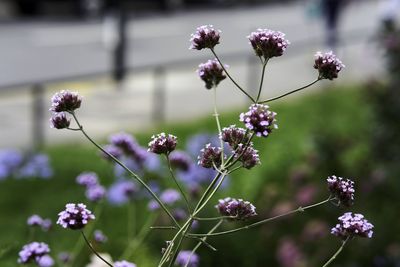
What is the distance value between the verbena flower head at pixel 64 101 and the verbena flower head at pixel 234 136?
0.26 metres

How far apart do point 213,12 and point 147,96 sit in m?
18.1

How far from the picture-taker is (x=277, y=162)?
7.08 meters

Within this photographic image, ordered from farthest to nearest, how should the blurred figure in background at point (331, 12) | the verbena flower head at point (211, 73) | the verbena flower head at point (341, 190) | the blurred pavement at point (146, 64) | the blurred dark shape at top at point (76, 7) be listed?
the blurred dark shape at top at point (76, 7) → the blurred figure in background at point (331, 12) → the blurred pavement at point (146, 64) → the verbena flower head at point (211, 73) → the verbena flower head at point (341, 190)

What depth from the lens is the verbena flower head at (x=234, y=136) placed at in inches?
59.2

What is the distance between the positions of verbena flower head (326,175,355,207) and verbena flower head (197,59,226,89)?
0.31 meters

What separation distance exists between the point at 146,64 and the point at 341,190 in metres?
16.2

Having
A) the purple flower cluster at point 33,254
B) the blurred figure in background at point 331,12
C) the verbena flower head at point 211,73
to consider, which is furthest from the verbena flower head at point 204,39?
the blurred figure in background at point 331,12

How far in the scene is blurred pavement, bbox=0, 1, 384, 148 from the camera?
1112 cm

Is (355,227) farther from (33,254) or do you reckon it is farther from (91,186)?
(91,186)

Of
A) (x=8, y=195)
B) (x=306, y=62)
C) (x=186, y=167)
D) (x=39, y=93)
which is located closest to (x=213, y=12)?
(x=306, y=62)

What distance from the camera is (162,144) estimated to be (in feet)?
5.05

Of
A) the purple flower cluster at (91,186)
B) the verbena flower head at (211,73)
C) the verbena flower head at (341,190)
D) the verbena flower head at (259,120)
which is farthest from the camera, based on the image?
the purple flower cluster at (91,186)

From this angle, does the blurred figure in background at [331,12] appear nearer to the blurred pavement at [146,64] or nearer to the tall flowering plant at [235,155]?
the blurred pavement at [146,64]

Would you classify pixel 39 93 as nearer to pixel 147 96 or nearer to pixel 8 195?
pixel 8 195
